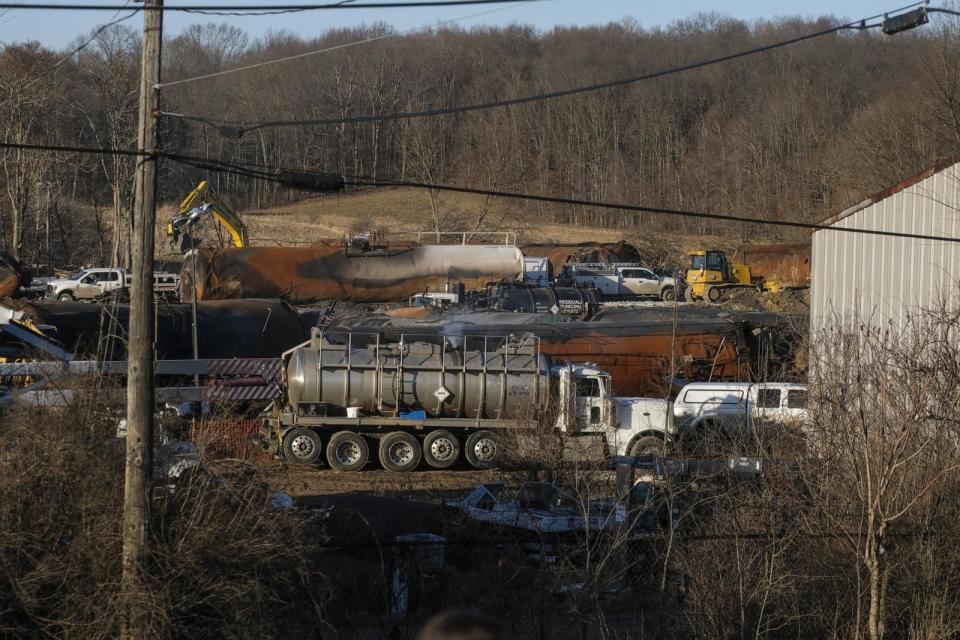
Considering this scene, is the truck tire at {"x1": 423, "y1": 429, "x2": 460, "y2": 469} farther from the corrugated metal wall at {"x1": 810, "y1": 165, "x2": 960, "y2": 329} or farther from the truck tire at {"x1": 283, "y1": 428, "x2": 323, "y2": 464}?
the corrugated metal wall at {"x1": 810, "y1": 165, "x2": 960, "y2": 329}

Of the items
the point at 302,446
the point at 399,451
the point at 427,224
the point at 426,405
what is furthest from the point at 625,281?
the point at 427,224

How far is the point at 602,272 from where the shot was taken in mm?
48688

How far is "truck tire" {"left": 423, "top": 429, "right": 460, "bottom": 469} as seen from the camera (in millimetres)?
21031

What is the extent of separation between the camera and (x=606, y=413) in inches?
829

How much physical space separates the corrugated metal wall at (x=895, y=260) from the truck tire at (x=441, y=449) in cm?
719

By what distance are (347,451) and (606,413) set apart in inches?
201

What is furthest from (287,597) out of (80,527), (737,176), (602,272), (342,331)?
(737,176)

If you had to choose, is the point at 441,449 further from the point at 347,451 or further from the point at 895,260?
the point at 895,260

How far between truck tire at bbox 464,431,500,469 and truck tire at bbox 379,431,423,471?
3.32 ft

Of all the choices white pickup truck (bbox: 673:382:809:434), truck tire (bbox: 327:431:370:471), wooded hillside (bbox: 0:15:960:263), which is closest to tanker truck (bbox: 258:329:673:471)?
truck tire (bbox: 327:431:370:471)

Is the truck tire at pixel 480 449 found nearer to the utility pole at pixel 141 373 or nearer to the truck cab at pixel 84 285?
the utility pole at pixel 141 373

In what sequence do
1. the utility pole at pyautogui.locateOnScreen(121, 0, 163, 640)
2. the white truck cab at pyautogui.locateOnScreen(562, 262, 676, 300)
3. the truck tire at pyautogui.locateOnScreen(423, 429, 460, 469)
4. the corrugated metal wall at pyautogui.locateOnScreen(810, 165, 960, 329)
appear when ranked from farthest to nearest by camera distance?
1. the white truck cab at pyautogui.locateOnScreen(562, 262, 676, 300)
2. the truck tire at pyautogui.locateOnScreen(423, 429, 460, 469)
3. the corrugated metal wall at pyautogui.locateOnScreen(810, 165, 960, 329)
4. the utility pole at pyautogui.locateOnScreen(121, 0, 163, 640)

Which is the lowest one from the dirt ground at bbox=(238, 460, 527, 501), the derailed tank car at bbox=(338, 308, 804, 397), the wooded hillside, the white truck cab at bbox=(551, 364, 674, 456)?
the dirt ground at bbox=(238, 460, 527, 501)

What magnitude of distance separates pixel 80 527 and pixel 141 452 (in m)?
1.08
